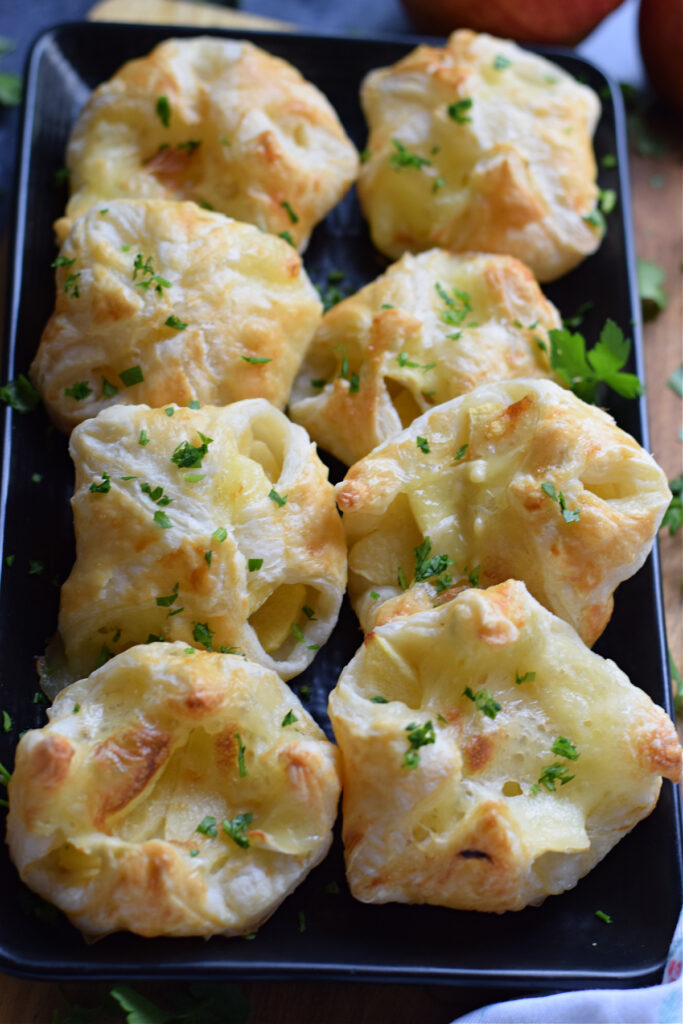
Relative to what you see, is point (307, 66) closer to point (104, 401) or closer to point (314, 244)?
point (314, 244)

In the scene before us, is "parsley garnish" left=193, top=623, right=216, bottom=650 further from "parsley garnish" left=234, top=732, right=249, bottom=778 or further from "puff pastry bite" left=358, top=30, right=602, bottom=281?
"puff pastry bite" left=358, top=30, right=602, bottom=281

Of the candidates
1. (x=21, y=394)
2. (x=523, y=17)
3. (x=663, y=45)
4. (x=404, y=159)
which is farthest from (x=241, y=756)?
(x=663, y=45)

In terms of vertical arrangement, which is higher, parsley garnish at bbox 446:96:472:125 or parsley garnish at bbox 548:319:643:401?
parsley garnish at bbox 446:96:472:125

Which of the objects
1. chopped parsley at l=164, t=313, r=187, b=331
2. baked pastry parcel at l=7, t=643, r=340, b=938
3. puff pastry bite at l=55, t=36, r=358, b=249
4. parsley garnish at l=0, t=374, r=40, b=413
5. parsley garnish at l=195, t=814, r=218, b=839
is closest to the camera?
baked pastry parcel at l=7, t=643, r=340, b=938

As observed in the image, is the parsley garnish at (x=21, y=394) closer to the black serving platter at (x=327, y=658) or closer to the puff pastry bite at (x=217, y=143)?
the black serving platter at (x=327, y=658)

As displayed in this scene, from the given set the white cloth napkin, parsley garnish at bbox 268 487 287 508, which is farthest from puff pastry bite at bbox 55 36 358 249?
the white cloth napkin

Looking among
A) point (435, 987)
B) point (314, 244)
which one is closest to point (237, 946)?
point (435, 987)
